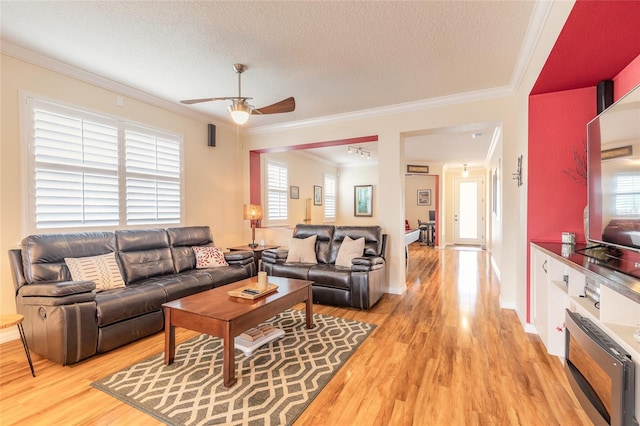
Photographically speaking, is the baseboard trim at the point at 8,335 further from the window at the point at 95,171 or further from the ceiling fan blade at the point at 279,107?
the ceiling fan blade at the point at 279,107

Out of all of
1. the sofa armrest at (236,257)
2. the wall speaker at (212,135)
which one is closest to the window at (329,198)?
the wall speaker at (212,135)

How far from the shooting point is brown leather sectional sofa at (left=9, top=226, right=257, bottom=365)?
7.73 feet

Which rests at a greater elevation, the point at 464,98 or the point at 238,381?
the point at 464,98

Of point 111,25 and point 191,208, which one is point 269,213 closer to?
point 191,208

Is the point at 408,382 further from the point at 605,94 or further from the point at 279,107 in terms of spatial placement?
the point at 605,94

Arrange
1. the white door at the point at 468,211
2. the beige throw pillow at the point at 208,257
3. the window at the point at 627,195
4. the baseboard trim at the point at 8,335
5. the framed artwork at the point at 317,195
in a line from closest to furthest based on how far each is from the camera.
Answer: the window at the point at 627,195, the baseboard trim at the point at 8,335, the beige throw pillow at the point at 208,257, the framed artwork at the point at 317,195, the white door at the point at 468,211

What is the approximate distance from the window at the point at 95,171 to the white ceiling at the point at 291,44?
0.59 metres

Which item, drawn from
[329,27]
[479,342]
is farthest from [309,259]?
[329,27]

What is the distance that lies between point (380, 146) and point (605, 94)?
2.44 meters

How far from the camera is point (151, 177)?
161 inches

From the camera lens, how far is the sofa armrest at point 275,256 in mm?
4379

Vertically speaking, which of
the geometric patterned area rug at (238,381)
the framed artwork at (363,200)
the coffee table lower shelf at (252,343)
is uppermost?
the framed artwork at (363,200)

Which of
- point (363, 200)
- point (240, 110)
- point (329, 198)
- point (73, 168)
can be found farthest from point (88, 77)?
point (363, 200)

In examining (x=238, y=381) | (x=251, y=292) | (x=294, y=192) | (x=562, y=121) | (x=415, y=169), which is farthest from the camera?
(x=415, y=169)
